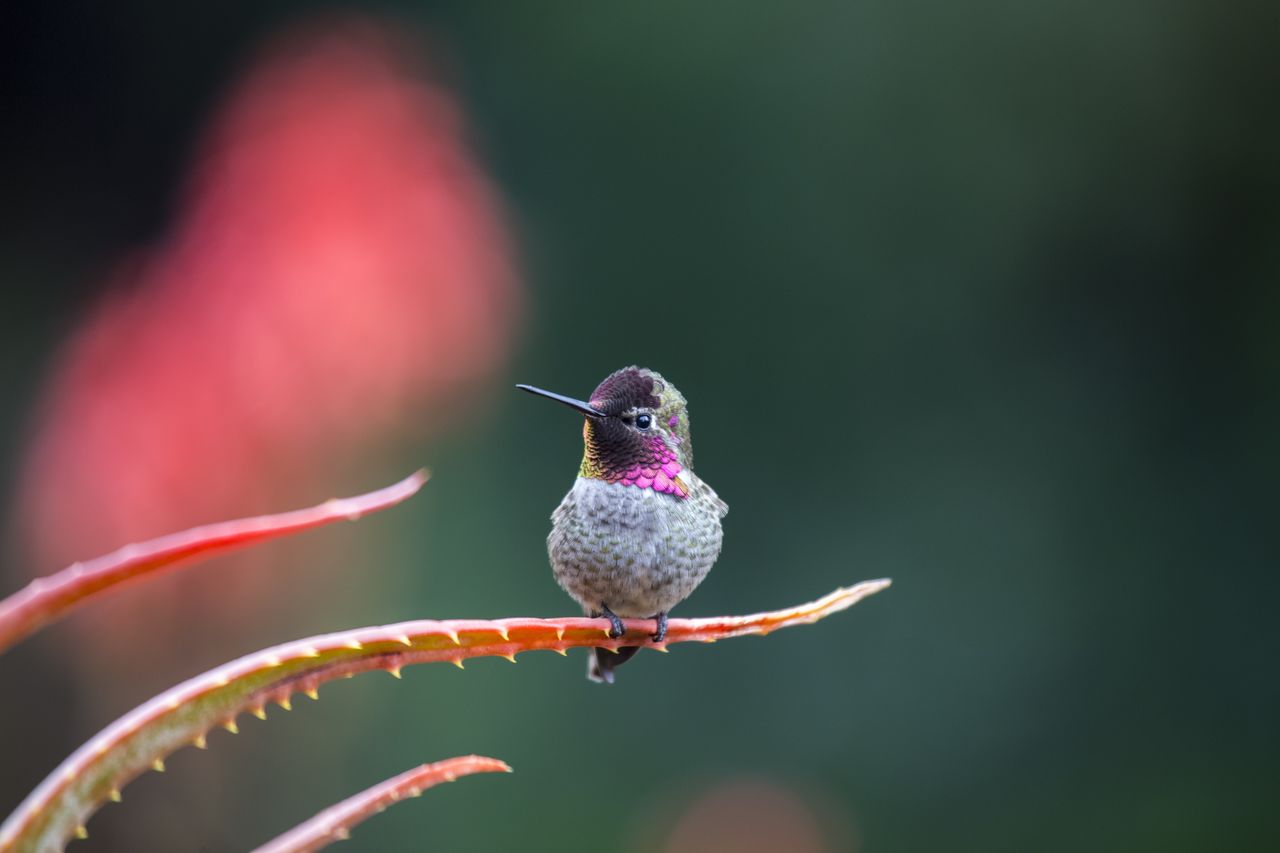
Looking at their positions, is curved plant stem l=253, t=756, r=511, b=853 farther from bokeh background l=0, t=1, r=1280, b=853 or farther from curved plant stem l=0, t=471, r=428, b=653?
bokeh background l=0, t=1, r=1280, b=853

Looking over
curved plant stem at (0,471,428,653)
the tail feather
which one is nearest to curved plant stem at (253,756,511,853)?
curved plant stem at (0,471,428,653)

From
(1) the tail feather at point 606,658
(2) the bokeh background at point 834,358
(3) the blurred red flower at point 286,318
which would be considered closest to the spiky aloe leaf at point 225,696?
(1) the tail feather at point 606,658

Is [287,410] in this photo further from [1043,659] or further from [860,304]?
[1043,659]

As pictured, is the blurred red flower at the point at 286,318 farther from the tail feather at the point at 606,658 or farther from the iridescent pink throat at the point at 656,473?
the iridescent pink throat at the point at 656,473

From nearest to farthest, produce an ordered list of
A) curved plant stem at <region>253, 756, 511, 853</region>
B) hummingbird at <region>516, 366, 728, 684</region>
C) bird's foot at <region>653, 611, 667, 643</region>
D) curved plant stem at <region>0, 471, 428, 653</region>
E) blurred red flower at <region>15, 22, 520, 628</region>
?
1. curved plant stem at <region>0, 471, 428, 653</region>
2. curved plant stem at <region>253, 756, 511, 853</region>
3. bird's foot at <region>653, 611, 667, 643</region>
4. hummingbird at <region>516, 366, 728, 684</region>
5. blurred red flower at <region>15, 22, 520, 628</region>

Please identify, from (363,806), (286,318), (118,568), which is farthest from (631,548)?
(286,318)

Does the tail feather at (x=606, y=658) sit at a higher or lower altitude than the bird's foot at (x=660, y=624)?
lower

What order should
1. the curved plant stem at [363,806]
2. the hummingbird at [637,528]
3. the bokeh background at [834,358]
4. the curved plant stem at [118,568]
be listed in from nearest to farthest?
the curved plant stem at [118,568], the curved plant stem at [363,806], the hummingbird at [637,528], the bokeh background at [834,358]
